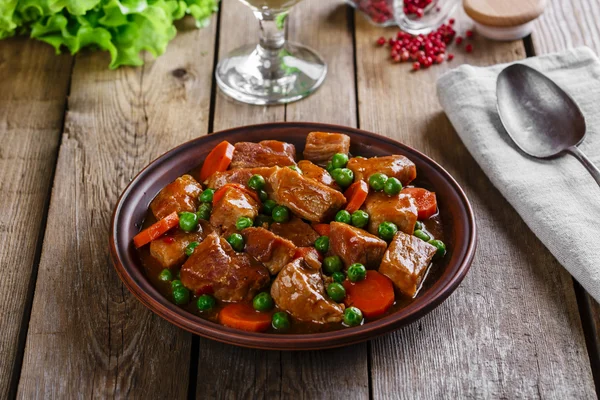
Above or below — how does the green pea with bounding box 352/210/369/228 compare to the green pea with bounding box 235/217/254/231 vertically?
above

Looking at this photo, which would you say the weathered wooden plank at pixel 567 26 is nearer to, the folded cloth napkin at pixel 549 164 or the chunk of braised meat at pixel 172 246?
the folded cloth napkin at pixel 549 164

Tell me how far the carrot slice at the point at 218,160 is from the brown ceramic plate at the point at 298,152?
6cm

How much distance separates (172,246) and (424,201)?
1098 millimetres

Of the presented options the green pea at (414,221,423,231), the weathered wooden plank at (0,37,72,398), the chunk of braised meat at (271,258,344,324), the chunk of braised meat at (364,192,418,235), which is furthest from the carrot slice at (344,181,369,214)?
the weathered wooden plank at (0,37,72,398)

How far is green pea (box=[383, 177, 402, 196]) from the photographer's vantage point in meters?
3.14

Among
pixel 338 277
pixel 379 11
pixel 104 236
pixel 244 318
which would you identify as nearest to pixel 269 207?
pixel 338 277

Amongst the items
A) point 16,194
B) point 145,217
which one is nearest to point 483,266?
point 145,217

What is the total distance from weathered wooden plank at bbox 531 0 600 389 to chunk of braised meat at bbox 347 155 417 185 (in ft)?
6.09

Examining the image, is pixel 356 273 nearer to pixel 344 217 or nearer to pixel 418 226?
pixel 344 217

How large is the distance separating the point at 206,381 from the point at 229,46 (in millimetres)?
2614

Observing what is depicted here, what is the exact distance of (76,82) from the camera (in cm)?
452

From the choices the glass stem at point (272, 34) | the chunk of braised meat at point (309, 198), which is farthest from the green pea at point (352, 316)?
the glass stem at point (272, 34)

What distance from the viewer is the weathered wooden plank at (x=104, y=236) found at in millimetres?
2865

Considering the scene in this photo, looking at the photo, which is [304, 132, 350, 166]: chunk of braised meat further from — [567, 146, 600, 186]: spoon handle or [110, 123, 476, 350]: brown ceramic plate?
[567, 146, 600, 186]: spoon handle
